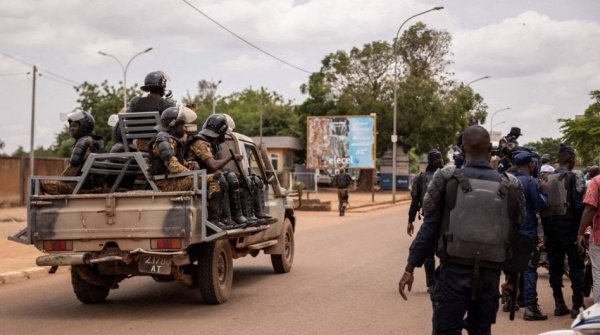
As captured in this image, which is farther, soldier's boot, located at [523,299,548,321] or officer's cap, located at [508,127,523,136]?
officer's cap, located at [508,127,523,136]

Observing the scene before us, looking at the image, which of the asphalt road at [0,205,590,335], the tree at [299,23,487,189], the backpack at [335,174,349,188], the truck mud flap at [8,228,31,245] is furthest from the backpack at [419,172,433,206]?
the tree at [299,23,487,189]

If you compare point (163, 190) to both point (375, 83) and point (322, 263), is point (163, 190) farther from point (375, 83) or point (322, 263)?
point (375, 83)

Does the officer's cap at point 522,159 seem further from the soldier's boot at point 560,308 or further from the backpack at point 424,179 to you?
the backpack at point 424,179

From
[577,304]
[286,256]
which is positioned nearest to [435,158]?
[577,304]

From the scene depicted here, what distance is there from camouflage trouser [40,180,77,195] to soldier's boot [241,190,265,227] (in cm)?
211

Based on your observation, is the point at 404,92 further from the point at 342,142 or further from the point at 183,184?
the point at 183,184

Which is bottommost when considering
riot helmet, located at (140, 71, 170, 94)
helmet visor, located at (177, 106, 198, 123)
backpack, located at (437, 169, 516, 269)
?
backpack, located at (437, 169, 516, 269)

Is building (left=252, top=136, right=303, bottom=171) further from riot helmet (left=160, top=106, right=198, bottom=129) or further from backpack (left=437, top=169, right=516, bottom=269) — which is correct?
backpack (left=437, top=169, right=516, bottom=269)

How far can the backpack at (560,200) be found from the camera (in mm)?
8703

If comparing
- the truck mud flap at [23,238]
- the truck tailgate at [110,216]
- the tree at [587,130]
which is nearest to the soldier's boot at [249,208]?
the truck tailgate at [110,216]

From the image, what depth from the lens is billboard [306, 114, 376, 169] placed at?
144 ft

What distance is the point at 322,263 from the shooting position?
13.9m

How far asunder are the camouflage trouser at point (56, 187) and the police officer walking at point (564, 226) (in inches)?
214

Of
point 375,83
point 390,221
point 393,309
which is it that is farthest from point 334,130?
point 393,309
